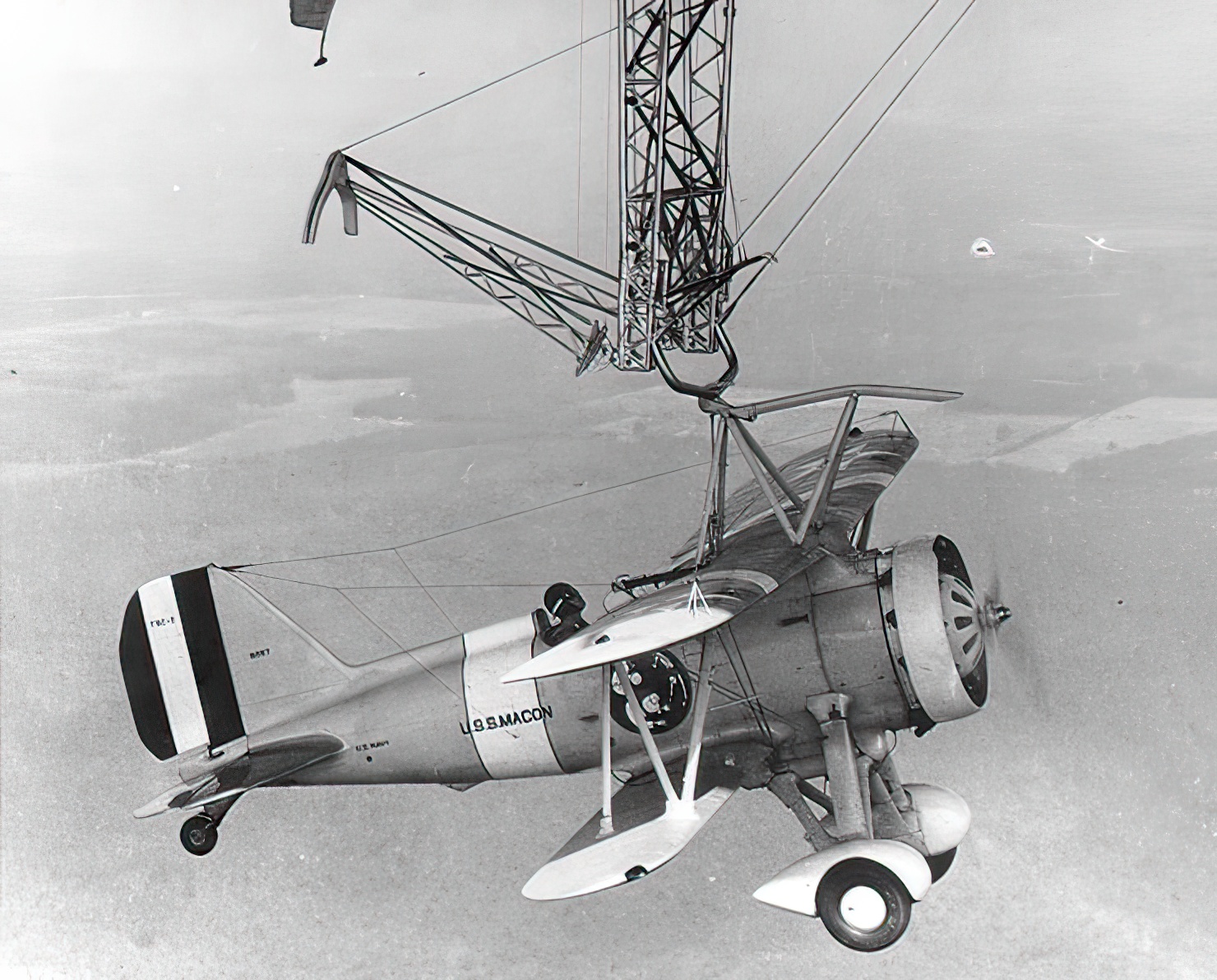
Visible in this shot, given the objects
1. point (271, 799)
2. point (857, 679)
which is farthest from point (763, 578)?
point (271, 799)

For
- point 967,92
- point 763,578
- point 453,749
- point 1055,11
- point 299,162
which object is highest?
point 1055,11

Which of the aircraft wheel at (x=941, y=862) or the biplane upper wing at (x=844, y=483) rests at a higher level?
the biplane upper wing at (x=844, y=483)

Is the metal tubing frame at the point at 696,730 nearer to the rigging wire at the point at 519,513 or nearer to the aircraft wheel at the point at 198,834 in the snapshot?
the rigging wire at the point at 519,513

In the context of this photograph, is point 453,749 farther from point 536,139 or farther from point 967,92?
point 967,92

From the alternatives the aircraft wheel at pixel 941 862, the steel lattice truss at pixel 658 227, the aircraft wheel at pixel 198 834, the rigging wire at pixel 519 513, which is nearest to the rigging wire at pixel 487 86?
the steel lattice truss at pixel 658 227

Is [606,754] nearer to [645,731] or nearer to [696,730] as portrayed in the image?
[645,731]

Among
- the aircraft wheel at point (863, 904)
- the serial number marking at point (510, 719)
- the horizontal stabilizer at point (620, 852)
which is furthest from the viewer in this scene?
the serial number marking at point (510, 719)

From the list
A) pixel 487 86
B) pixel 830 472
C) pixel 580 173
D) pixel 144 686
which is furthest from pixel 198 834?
pixel 487 86
